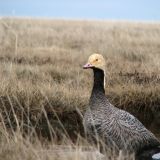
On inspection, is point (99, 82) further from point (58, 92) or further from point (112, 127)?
point (58, 92)

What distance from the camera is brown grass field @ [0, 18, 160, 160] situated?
202 inches

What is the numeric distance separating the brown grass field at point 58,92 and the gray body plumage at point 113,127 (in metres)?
0.35

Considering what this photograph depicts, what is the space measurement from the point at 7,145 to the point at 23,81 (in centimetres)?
408

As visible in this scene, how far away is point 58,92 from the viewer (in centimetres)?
828

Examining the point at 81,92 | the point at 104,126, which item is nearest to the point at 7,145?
the point at 104,126

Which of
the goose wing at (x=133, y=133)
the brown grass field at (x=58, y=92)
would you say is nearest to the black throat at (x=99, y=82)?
the goose wing at (x=133, y=133)

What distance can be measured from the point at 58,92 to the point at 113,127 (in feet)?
8.50

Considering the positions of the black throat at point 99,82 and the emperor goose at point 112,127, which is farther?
the black throat at point 99,82

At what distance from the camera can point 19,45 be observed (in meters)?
13.8

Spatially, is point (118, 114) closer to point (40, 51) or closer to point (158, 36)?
point (40, 51)

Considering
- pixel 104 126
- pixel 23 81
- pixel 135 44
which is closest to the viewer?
pixel 104 126

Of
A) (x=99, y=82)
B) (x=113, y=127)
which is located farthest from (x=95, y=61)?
(x=113, y=127)

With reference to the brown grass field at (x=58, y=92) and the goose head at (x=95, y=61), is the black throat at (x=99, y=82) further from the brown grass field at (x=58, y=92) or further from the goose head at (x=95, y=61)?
the brown grass field at (x=58, y=92)

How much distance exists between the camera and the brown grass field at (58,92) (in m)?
5.12
